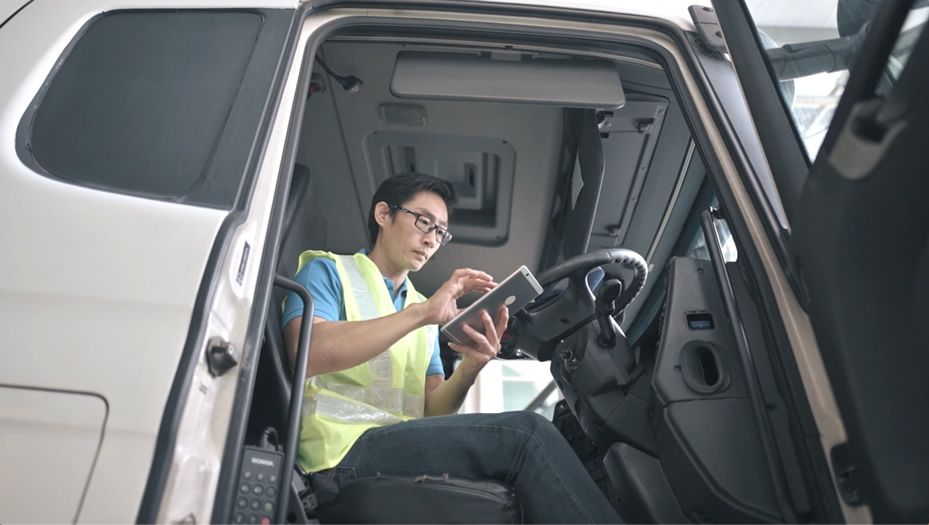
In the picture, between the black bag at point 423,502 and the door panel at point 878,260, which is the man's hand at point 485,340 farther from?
the door panel at point 878,260

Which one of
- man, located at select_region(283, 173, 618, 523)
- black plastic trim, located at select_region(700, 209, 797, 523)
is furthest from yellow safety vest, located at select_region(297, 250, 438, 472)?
black plastic trim, located at select_region(700, 209, 797, 523)

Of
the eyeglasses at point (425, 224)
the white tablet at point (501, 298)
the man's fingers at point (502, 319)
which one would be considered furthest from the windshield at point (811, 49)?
the eyeglasses at point (425, 224)

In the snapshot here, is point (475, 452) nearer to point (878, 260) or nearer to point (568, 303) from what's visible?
point (568, 303)

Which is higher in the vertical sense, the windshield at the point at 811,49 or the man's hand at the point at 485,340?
the windshield at the point at 811,49

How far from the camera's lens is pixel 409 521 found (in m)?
1.34

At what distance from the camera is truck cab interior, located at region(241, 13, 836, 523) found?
4.16ft

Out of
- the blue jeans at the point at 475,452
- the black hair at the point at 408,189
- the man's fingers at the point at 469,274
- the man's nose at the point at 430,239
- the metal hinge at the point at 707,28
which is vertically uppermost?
the metal hinge at the point at 707,28

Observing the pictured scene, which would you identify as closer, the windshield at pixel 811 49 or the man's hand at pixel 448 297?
the windshield at pixel 811 49

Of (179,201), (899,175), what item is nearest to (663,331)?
(899,175)

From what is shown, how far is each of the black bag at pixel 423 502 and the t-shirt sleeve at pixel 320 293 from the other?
507 millimetres

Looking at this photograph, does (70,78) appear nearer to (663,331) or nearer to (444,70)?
(444,70)

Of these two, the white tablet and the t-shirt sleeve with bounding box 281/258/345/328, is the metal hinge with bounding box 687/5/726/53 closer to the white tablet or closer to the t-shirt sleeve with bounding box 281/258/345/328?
the white tablet

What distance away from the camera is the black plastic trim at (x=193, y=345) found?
2.95ft

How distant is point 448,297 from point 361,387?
40 centimetres
